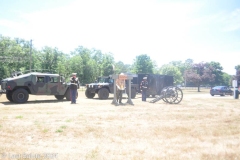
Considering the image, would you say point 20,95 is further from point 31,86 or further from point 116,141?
point 116,141

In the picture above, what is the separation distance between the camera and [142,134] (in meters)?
5.00

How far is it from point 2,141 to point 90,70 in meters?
43.6

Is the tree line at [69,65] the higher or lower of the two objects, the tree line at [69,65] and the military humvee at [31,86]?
the higher

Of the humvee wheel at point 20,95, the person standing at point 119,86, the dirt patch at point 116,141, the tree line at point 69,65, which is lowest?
the dirt patch at point 116,141

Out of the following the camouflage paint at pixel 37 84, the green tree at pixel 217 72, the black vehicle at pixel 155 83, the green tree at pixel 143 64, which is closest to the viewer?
the camouflage paint at pixel 37 84

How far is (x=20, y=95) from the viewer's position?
12.1m

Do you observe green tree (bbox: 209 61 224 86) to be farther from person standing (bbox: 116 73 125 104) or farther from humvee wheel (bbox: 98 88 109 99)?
person standing (bbox: 116 73 125 104)

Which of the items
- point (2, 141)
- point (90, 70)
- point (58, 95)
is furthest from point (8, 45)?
point (2, 141)

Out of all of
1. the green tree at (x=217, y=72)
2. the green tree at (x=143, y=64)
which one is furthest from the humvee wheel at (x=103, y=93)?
the green tree at (x=217, y=72)

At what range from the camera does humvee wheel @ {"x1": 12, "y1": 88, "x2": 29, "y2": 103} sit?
39.1 feet

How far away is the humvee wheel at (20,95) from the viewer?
11.9 meters

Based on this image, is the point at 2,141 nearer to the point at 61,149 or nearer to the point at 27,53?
the point at 61,149

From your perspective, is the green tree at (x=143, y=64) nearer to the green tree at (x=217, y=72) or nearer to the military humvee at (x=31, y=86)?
the green tree at (x=217, y=72)

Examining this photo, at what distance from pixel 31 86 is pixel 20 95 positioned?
2.85ft
